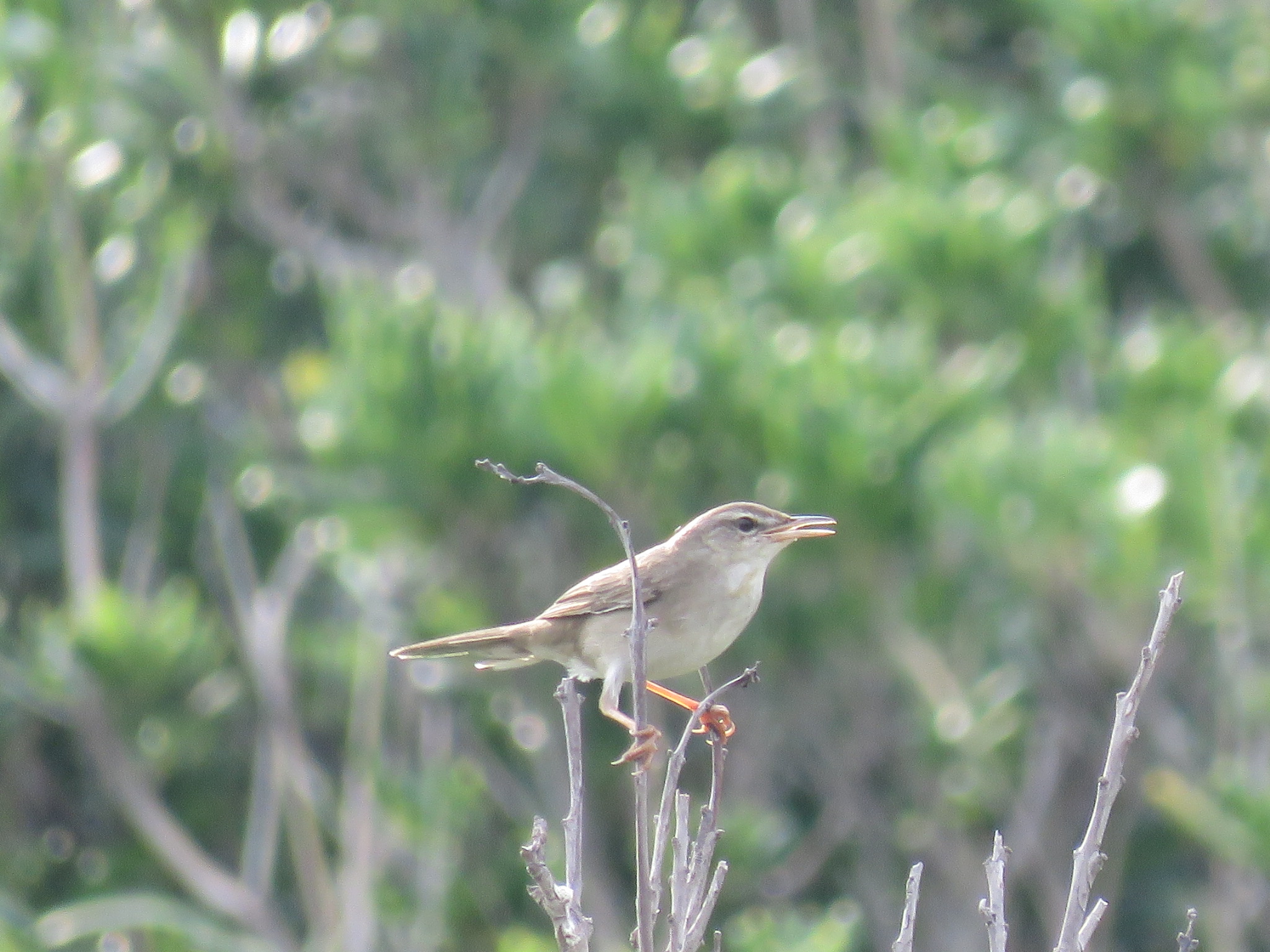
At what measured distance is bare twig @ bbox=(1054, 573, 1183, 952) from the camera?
291cm

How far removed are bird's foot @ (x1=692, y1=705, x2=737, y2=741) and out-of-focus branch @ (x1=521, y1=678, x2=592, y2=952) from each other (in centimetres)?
55

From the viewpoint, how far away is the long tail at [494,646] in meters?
4.72

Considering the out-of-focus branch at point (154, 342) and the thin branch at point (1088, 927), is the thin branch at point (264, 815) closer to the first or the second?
the out-of-focus branch at point (154, 342)

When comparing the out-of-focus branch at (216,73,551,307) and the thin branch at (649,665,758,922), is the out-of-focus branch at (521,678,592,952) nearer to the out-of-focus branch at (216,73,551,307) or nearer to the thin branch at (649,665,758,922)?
the thin branch at (649,665,758,922)

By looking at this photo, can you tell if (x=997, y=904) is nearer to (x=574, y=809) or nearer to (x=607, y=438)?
(x=574, y=809)

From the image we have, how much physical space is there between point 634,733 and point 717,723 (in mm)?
956

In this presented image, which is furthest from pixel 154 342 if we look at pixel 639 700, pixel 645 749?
pixel 639 700

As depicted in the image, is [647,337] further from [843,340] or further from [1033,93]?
[1033,93]

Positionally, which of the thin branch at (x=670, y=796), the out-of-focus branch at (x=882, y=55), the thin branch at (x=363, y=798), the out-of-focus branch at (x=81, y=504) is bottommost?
the thin branch at (x=363, y=798)

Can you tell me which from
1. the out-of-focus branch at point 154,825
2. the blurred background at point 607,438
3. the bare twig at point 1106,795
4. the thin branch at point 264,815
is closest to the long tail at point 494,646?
the bare twig at point 1106,795

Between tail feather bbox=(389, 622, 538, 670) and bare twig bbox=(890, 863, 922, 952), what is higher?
bare twig bbox=(890, 863, 922, 952)

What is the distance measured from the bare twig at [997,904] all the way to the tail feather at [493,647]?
1.93 meters

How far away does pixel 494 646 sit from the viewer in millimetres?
4910

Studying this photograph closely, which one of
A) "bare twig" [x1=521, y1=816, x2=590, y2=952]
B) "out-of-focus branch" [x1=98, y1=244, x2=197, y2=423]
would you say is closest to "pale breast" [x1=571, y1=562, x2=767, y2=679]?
"bare twig" [x1=521, y1=816, x2=590, y2=952]
